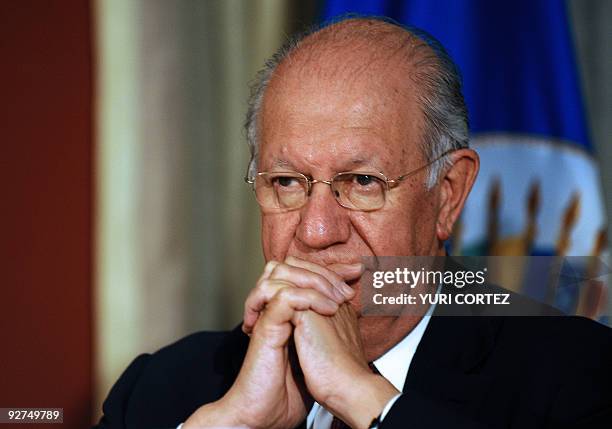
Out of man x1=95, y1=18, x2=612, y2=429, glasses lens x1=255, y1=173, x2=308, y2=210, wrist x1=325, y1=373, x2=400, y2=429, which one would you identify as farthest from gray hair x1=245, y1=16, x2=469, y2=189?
wrist x1=325, y1=373, x2=400, y2=429

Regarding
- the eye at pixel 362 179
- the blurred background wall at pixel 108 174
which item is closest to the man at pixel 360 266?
the eye at pixel 362 179

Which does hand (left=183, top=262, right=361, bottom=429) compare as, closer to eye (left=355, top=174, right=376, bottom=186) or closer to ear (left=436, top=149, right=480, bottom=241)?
eye (left=355, top=174, right=376, bottom=186)

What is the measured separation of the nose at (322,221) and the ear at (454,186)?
33 centimetres

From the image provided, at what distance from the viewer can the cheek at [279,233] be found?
1.94 meters

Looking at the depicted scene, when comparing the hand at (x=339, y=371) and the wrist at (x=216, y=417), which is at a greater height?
the hand at (x=339, y=371)

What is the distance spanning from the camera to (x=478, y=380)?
1.86 meters

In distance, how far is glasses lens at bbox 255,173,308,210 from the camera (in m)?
1.95

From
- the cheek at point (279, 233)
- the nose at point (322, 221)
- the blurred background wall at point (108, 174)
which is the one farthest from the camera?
the blurred background wall at point (108, 174)

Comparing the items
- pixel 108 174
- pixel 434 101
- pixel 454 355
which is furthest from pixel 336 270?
pixel 108 174

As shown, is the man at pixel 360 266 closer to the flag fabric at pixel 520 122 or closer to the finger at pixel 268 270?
the finger at pixel 268 270

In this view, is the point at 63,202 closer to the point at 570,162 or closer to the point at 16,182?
the point at 16,182

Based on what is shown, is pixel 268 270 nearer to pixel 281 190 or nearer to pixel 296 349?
pixel 296 349

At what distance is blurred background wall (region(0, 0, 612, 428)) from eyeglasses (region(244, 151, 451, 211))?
125cm

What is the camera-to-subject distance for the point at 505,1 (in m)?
3.24
